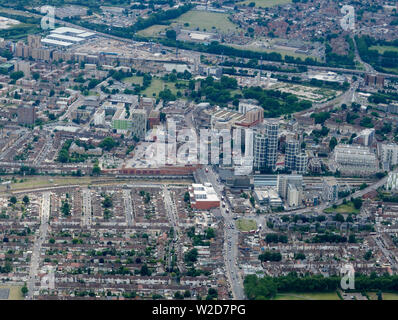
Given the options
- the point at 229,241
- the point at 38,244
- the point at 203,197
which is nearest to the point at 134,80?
the point at 203,197

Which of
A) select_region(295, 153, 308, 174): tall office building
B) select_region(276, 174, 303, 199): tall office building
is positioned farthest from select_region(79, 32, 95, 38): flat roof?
select_region(276, 174, 303, 199): tall office building

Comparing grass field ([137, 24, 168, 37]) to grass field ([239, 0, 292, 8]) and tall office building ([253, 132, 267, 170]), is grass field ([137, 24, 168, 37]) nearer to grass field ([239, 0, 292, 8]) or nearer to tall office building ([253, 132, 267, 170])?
grass field ([239, 0, 292, 8])

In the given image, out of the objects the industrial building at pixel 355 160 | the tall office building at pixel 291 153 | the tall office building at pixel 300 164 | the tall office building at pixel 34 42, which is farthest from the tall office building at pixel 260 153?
the tall office building at pixel 34 42

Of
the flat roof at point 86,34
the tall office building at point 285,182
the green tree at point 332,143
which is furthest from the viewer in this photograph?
the flat roof at point 86,34

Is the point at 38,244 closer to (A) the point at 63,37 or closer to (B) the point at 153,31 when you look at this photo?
(A) the point at 63,37

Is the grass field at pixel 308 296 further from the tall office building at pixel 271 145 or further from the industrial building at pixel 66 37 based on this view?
the industrial building at pixel 66 37

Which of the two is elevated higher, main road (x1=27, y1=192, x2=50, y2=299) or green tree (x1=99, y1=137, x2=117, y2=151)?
main road (x1=27, y1=192, x2=50, y2=299)
